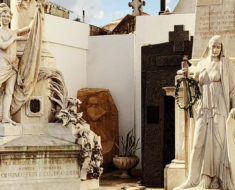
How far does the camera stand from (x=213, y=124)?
21.9 ft

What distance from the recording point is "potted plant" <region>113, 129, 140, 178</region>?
11.6m

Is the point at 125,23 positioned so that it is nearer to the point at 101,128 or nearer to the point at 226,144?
the point at 101,128

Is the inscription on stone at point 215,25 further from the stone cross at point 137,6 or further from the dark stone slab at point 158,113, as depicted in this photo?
the stone cross at point 137,6

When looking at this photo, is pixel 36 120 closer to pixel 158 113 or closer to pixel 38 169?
pixel 38 169

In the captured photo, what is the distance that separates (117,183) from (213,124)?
4.55 m

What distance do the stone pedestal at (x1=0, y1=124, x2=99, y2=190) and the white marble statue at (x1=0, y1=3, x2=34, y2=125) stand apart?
311mm

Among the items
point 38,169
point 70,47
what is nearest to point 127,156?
point 70,47

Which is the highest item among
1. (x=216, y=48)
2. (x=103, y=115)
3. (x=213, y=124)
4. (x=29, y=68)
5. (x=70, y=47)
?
(x=70, y=47)

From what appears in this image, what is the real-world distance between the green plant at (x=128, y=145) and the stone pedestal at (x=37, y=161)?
424 centimetres

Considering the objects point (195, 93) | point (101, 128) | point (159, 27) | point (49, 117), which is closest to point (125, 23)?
point (159, 27)

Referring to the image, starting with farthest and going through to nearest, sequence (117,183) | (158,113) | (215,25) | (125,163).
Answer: (125,163)
(117,183)
(158,113)
(215,25)

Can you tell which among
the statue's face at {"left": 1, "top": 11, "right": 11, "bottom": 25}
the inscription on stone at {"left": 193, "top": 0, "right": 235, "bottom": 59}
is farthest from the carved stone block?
the inscription on stone at {"left": 193, "top": 0, "right": 235, "bottom": 59}

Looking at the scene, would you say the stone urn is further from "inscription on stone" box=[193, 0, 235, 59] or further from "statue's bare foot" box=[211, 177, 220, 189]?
"statue's bare foot" box=[211, 177, 220, 189]

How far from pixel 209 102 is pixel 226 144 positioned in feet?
1.74
